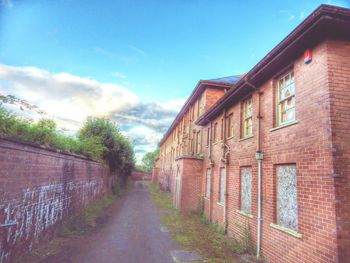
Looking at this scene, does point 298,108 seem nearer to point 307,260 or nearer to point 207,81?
point 307,260

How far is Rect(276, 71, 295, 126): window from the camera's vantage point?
6.61m

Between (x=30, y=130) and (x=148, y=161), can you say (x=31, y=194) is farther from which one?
(x=148, y=161)

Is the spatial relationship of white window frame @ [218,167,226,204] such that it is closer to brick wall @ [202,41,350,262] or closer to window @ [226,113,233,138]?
window @ [226,113,233,138]

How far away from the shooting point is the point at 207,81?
16.2 m

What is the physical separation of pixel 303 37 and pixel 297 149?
8.87 ft

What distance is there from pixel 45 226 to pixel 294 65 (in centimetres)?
868

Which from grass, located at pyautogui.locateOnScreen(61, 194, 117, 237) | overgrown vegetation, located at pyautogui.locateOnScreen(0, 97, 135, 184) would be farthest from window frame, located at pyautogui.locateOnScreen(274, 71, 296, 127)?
grass, located at pyautogui.locateOnScreen(61, 194, 117, 237)

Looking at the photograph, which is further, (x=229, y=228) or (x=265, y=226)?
(x=229, y=228)

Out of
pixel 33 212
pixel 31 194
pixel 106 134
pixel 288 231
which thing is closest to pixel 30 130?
pixel 31 194

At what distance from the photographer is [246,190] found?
8727 millimetres

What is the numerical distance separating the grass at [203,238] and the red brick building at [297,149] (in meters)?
0.61

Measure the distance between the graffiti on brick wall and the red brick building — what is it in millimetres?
6442

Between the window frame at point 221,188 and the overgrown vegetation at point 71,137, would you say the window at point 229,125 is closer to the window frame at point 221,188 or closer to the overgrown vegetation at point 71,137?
the window frame at point 221,188

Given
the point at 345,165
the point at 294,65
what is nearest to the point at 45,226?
the point at 345,165
